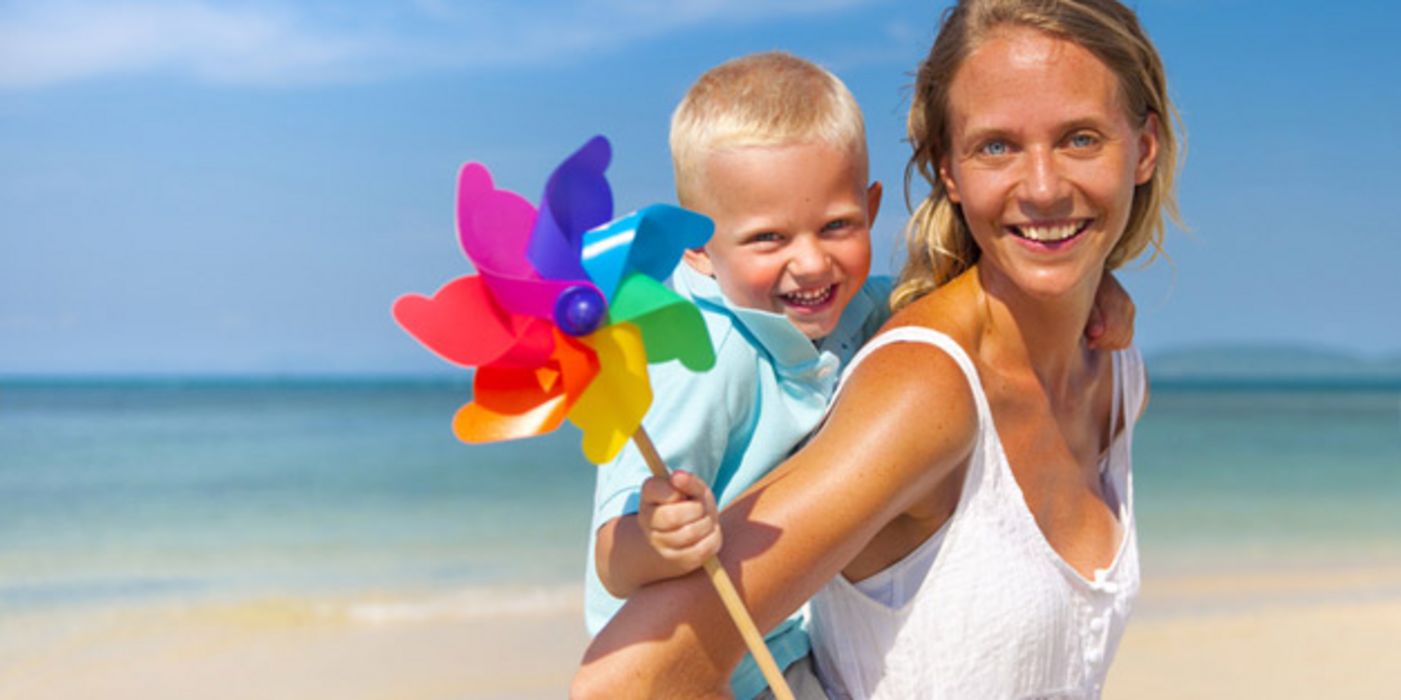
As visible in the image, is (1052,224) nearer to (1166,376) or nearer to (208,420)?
(208,420)

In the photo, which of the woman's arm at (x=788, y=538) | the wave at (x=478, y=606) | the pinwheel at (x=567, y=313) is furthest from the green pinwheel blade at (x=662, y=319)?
the wave at (x=478, y=606)

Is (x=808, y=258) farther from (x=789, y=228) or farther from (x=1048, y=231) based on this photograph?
(x=1048, y=231)

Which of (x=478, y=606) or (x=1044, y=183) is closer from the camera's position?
(x=1044, y=183)

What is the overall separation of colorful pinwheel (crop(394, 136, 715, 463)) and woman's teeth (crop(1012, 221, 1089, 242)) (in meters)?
0.62

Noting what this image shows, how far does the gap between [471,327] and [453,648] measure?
20.2ft

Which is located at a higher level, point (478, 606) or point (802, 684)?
point (478, 606)

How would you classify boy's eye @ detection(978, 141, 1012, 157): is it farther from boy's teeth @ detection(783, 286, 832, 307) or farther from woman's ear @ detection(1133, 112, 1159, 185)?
boy's teeth @ detection(783, 286, 832, 307)

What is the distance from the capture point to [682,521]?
1923 millimetres

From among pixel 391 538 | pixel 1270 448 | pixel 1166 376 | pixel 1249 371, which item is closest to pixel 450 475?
pixel 391 538

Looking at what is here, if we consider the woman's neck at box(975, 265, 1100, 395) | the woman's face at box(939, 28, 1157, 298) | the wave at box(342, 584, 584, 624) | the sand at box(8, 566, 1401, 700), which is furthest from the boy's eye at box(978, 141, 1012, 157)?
the wave at box(342, 584, 584, 624)

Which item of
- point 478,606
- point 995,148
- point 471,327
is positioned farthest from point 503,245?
point 478,606

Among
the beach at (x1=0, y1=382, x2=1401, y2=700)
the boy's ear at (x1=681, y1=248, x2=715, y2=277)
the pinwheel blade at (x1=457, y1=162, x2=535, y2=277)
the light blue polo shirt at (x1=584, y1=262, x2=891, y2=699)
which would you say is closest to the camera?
the pinwheel blade at (x1=457, y1=162, x2=535, y2=277)

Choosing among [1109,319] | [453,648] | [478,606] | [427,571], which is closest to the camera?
[1109,319]

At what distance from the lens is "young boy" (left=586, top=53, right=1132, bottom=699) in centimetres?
234
